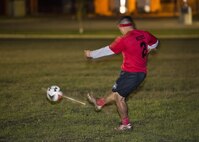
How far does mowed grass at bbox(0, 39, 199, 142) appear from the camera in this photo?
10.0 m

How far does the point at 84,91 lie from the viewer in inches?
585

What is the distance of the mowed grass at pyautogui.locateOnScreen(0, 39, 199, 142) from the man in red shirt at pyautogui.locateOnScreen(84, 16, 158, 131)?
0.63m

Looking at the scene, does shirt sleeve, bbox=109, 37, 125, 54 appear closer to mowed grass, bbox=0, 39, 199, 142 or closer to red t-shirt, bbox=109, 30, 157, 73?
red t-shirt, bbox=109, 30, 157, 73

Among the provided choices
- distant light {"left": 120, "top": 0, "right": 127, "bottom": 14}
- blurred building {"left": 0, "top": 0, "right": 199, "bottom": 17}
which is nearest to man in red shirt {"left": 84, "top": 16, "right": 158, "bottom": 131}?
blurred building {"left": 0, "top": 0, "right": 199, "bottom": 17}

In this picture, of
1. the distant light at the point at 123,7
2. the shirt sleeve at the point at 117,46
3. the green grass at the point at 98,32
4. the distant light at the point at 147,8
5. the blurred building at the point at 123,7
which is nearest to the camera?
the shirt sleeve at the point at 117,46

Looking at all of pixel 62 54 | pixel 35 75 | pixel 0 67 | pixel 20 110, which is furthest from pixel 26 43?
pixel 20 110

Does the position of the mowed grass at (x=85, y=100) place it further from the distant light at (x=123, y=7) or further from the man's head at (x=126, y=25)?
the distant light at (x=123, y=7)

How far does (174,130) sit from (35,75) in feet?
27.5

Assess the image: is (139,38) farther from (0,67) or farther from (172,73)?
(0,67)

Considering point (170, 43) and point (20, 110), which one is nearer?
point (20, 110)

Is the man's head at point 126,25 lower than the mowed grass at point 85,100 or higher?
higher

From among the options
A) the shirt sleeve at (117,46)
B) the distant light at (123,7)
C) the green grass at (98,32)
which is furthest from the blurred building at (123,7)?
the shirt sleeve at (117,46)

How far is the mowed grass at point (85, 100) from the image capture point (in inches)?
395

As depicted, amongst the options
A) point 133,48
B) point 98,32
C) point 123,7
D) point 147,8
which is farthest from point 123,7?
point 133,48
